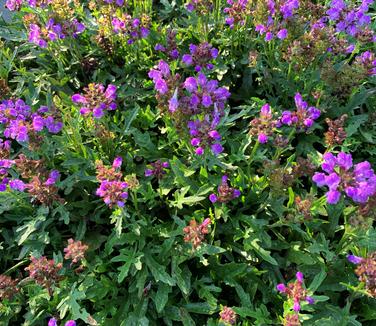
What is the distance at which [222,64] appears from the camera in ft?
13.2

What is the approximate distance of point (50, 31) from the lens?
3795 mm

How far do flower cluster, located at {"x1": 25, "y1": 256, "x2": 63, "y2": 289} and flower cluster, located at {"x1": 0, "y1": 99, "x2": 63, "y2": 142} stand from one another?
0.85 metres

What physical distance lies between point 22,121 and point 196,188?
51.4 inches

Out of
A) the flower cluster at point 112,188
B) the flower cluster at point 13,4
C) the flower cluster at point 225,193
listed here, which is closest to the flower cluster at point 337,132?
the flower cluster at point 225,193

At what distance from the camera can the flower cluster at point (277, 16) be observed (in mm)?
3504

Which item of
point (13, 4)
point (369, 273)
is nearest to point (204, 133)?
point (369, 273)

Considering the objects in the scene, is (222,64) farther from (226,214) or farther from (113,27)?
(226,214)

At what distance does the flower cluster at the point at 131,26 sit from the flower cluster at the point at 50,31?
39 cm

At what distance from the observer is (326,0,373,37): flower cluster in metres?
3.56

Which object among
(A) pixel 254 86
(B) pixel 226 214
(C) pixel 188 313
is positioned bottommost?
(C) pixel 188 313

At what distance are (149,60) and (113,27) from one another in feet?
1.47

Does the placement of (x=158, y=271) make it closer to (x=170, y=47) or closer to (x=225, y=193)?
(x=225, y=193)

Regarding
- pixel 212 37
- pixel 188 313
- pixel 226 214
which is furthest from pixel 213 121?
pixel 212 37

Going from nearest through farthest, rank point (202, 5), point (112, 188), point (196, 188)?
point (112, 188), point (196, 188), point (202, 5)
